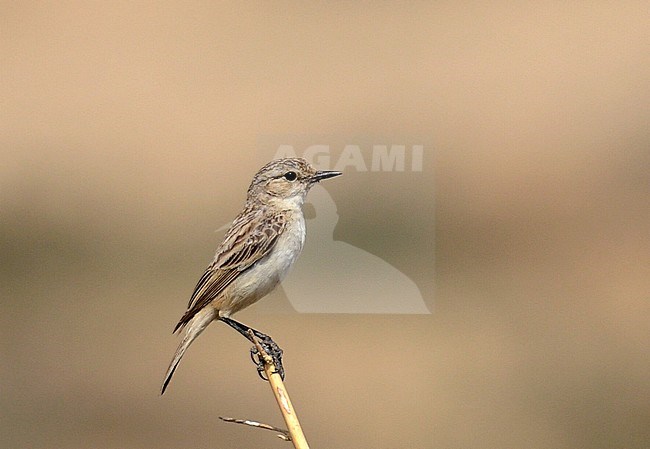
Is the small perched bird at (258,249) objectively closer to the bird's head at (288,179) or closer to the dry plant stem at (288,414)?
the bird's head at (288,179)

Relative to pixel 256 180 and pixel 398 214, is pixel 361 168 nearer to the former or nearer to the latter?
pixel 398 214

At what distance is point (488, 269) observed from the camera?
10.6ft

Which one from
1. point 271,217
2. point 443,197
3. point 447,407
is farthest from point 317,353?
point 271,217

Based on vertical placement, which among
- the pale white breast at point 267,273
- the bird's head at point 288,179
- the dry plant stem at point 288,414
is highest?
the bird's head at point 288,179

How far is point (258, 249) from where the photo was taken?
1.29m

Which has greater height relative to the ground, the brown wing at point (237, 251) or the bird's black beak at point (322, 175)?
the bird's black beak at point (322, 175)

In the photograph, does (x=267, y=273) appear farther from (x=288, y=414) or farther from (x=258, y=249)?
(x=288, y=414)

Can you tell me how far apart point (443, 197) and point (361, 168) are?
52 centimetres

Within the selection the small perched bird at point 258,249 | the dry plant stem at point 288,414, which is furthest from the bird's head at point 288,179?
the dry plant stem at point 288,414

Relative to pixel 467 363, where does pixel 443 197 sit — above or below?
above

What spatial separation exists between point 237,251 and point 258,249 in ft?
0.09

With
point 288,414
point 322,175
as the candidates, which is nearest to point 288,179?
point 322,175

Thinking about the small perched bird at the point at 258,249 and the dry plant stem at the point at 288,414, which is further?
the small perched bird at the point at 258,249

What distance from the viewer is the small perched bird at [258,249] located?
1.25 meters
